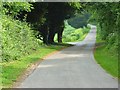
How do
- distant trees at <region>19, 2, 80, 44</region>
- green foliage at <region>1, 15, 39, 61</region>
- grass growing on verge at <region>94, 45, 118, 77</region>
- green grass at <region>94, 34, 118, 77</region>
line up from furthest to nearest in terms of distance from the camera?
distant trees at <region>19, 2, 80, 44</region> < green foliage at <region>1, 15, 39, 61</region> < green grass at <region>94, 34, 118, 77</region> < grass growing on verge at <region>94, 45, 118, 77</region>

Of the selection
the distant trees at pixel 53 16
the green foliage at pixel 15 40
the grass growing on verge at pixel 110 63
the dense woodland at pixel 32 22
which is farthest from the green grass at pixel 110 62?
the distant trees at pixel 53 16

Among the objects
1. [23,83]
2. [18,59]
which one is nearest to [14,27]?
[18,59]

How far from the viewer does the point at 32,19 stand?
38.9m

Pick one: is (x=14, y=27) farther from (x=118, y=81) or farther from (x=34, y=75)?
(x=118, y=81)

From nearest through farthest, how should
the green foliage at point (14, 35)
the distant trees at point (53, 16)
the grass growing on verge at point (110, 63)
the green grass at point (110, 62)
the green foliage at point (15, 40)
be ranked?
1. the grass growing on verge at point (110, 63)
2. the green grass at point (110, 62)
3. the green foliage at point (15, 40)
4. the green foliage at point (14, 35)
5. the distant trees at point (53, 16)

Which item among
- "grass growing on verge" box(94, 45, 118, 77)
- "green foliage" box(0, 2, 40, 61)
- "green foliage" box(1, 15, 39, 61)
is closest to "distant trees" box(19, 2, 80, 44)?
"green foliage" box(1, 15, 39, 61)

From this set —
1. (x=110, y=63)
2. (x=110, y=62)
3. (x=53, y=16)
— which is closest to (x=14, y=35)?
(x=110, y=62)

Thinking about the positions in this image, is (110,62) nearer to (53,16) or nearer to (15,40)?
(15,40)

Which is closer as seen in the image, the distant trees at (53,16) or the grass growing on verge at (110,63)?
the grass growing on verge at (110,63)

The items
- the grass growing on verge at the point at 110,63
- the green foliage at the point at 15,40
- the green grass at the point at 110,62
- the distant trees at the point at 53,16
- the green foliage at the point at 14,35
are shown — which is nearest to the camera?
the grass growing on verge at the point at 110,63

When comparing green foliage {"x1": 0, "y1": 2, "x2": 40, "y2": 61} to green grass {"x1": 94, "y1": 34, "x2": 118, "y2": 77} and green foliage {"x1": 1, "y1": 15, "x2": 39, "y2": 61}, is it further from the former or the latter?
green grass {"x1": 94, "y1": 34, "x2": 118, "y2": 77}

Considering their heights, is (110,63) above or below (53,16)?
above

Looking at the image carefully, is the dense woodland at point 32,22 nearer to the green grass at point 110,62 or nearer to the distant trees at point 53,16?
the distant trees at point 53,16

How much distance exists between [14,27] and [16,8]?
4.72 feet
